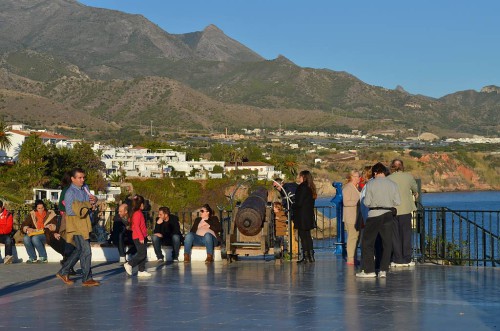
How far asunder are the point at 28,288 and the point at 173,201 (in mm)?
92887

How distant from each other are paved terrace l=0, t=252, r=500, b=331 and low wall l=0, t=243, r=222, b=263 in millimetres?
1267

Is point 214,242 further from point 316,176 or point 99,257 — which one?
point 316,176

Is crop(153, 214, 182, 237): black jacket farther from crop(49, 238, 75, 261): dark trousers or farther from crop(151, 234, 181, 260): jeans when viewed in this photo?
crop(49, 238, 75, 261): dark trousers

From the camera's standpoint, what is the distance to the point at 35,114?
196m

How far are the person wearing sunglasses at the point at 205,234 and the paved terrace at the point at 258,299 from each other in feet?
3.47

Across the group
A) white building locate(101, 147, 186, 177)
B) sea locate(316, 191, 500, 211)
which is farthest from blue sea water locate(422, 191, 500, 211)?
white building locate(101, 147, 186, 177)

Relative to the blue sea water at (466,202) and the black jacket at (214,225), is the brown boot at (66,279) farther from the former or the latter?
the blue sea water at (466,202)

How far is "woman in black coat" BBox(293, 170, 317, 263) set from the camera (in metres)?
15.8

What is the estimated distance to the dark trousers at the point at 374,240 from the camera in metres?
13.6

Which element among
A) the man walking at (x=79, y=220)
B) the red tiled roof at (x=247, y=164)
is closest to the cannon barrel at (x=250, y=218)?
the man walking at (x=79, y=220)

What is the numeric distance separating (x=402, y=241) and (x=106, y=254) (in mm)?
5578

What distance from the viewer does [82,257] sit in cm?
1327

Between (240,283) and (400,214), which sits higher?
(400,214)

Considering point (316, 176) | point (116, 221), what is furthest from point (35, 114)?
point (116, 221)
